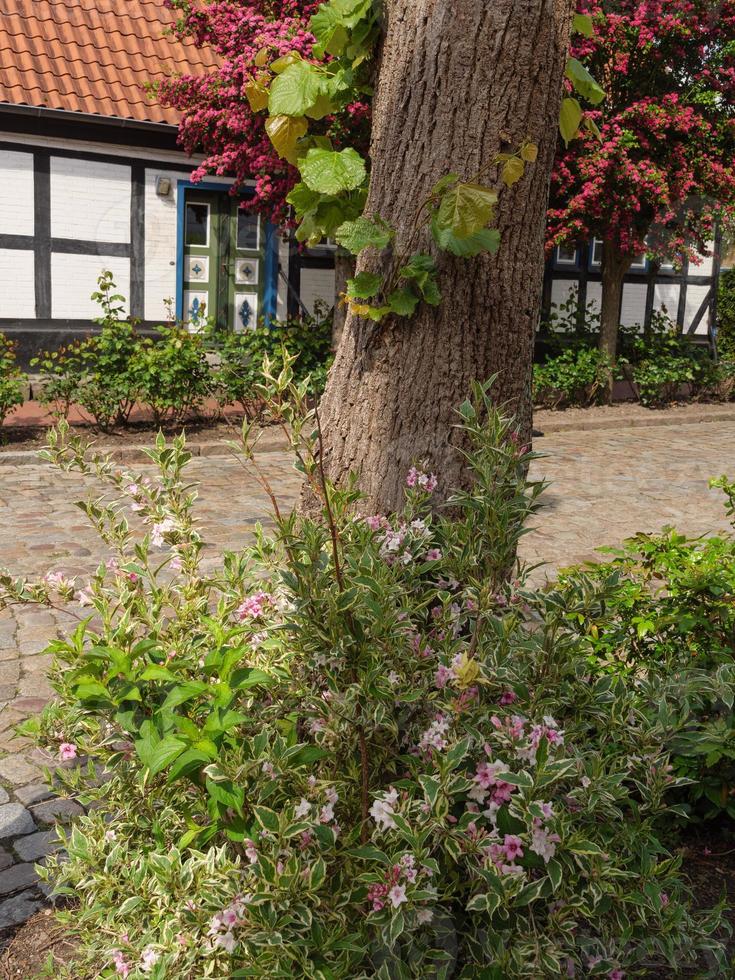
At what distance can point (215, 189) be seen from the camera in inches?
553

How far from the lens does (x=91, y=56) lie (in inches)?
522

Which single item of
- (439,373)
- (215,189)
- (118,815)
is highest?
(215,189)

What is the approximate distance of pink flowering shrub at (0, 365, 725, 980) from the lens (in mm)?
2055

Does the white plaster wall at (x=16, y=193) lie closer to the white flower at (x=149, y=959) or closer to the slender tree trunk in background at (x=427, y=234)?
the slender tree trunk in background at (x=427, y=234)

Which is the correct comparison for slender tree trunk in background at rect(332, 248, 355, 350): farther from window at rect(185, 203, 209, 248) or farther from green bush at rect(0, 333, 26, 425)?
green bush at rect(0, 333, 26, 425)


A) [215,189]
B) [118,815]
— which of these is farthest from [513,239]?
[215,189]

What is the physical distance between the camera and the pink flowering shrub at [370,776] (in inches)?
80.9

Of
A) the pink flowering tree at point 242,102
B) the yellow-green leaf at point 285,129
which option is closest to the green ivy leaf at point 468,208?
the yellow-green leaf at point 285,129

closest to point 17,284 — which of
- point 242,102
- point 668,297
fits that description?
point 242,102

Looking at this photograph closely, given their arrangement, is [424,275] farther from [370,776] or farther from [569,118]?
[370,776]

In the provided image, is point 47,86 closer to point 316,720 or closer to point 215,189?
point 215,189

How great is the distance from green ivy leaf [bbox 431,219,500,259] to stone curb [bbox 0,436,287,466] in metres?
5.83

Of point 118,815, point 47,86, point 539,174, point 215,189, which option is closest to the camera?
point 118,815

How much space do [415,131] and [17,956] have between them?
2.22 metres
